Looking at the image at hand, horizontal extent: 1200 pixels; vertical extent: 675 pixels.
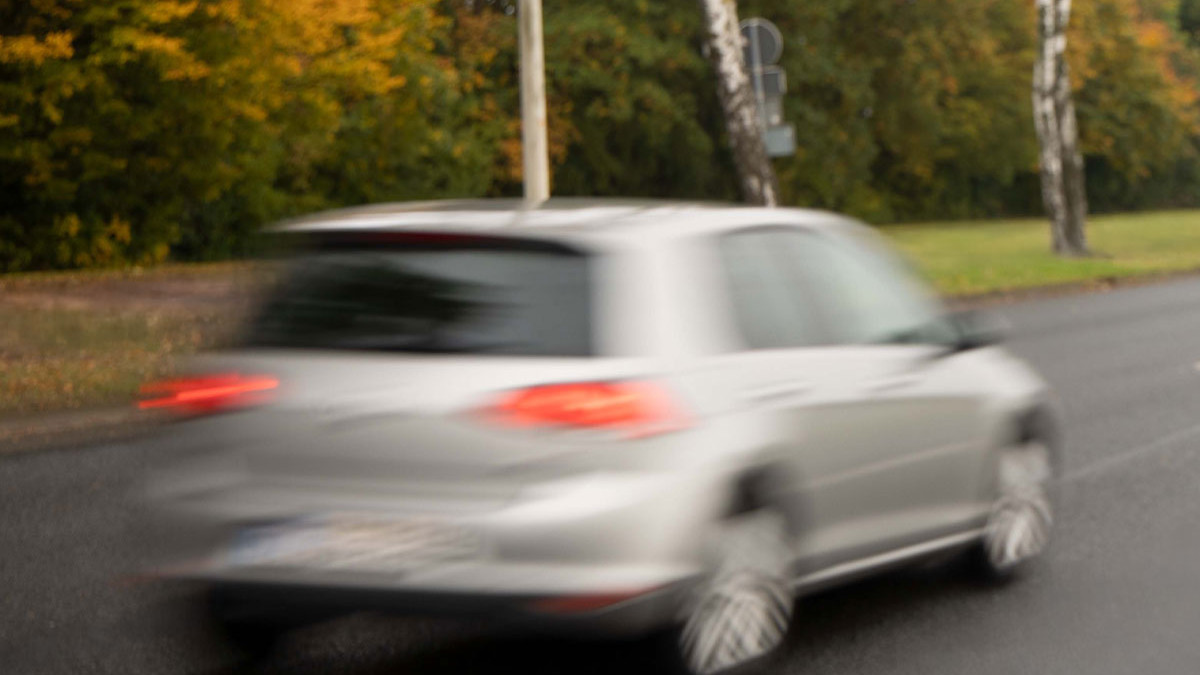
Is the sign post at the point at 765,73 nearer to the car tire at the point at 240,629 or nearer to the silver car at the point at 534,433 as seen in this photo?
the silver car at the point at 534,433

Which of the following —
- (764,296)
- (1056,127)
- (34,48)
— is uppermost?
(34,48)

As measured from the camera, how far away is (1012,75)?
6266cm

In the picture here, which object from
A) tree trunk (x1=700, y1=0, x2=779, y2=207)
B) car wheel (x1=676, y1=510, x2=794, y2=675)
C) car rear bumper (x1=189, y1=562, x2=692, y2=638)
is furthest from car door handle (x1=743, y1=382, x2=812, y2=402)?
tree trunk (x1=700, y1=0, x2=779, y2=207)

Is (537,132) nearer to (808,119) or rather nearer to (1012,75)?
(808,119)

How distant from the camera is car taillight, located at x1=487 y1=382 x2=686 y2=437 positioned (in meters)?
5.13

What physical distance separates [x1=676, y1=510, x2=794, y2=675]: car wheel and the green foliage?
1877 centimetres

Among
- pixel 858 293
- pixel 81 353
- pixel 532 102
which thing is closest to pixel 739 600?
pixel 858 293

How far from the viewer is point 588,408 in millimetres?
5156

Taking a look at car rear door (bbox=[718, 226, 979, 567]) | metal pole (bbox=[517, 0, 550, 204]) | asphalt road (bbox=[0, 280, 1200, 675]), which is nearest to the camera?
car rear door (bbox=[718, 226, 979, 567])

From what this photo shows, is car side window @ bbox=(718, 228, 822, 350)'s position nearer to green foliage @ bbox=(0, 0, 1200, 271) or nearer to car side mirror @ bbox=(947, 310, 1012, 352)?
car side mirror @ bbox=(947, 310, 1012, 352)

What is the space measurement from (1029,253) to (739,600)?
3146cm

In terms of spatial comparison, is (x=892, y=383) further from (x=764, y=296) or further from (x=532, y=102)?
(x=532, y=102)

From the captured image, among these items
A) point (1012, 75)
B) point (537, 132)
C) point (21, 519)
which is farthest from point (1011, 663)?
point (1012, 75)

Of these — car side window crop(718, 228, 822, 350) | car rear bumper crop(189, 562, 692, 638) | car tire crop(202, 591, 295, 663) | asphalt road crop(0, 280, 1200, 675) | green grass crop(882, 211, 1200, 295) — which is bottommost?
green grass crop(882, 211, 1200, 295)
